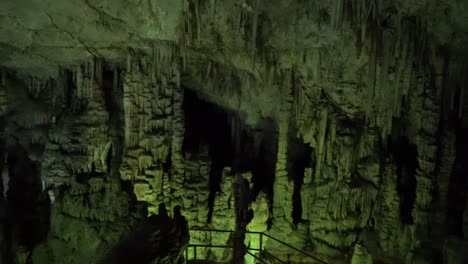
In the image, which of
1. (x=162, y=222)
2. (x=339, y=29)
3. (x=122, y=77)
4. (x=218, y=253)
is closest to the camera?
(x=162, y=222)

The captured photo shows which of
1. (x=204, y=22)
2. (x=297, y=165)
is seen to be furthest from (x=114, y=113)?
(x=297, y=165)

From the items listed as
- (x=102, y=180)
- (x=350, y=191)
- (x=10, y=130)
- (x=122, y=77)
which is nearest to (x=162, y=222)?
(x=102, y=180)

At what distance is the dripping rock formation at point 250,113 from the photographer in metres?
9.05

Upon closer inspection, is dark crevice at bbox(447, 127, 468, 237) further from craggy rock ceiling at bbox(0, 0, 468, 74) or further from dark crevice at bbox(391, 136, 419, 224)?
craggy rock ceiling at bbox(0, 0, 468, 74)

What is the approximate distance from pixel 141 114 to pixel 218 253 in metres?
4.15

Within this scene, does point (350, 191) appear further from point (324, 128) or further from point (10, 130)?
point (10, 130)

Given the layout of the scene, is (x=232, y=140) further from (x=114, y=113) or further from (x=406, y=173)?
(x=406, y=173)

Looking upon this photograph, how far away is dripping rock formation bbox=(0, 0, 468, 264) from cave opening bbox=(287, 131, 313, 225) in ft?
0.26

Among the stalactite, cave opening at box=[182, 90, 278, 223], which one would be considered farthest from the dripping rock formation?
cave opening at box=[182, 90, 278, 223]

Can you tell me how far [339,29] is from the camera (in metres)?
9.11

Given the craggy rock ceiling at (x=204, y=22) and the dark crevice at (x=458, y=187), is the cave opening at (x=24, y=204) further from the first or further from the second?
the dark crevice at (x=458, y=187)

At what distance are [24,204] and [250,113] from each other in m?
6.85

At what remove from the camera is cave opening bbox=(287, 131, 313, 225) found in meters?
12.0

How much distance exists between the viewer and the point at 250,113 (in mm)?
13320
